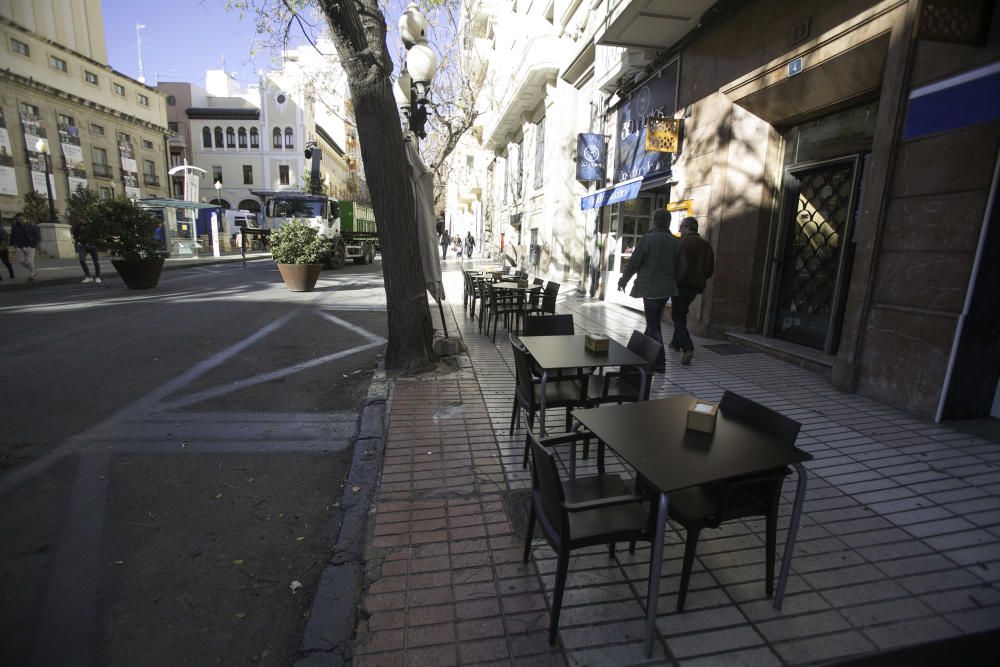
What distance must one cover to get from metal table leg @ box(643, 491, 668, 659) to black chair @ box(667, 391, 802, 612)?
0.24m

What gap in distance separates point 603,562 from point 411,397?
2922mm

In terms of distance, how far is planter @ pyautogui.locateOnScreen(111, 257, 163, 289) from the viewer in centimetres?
1228

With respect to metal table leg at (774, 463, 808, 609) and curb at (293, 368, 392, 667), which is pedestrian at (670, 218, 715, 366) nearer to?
curb at (293, 368, 392, 667)

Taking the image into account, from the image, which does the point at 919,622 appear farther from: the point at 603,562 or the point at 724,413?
the point at 603,562

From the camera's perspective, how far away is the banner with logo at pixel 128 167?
3500 centimetres

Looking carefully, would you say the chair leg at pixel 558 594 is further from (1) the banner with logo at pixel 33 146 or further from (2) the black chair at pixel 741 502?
(1) the banner with logo at pixel 33 146

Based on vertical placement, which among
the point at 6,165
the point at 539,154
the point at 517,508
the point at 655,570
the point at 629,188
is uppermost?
the point at 539,154

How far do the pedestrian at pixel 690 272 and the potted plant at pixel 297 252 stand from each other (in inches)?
390

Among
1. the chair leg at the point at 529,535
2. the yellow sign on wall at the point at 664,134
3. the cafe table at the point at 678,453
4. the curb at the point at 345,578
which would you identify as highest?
the yellow sign on wall at the point at 664,134

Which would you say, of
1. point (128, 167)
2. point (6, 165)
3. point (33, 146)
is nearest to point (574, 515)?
point (6, 165)

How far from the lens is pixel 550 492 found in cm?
195

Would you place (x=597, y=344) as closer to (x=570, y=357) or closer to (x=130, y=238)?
(x=570, y=357)

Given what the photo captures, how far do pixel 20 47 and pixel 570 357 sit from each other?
3996cm

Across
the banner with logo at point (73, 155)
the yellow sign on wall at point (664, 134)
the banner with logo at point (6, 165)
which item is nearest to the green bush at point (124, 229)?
the yellow sign on wall at point (664, 134)
